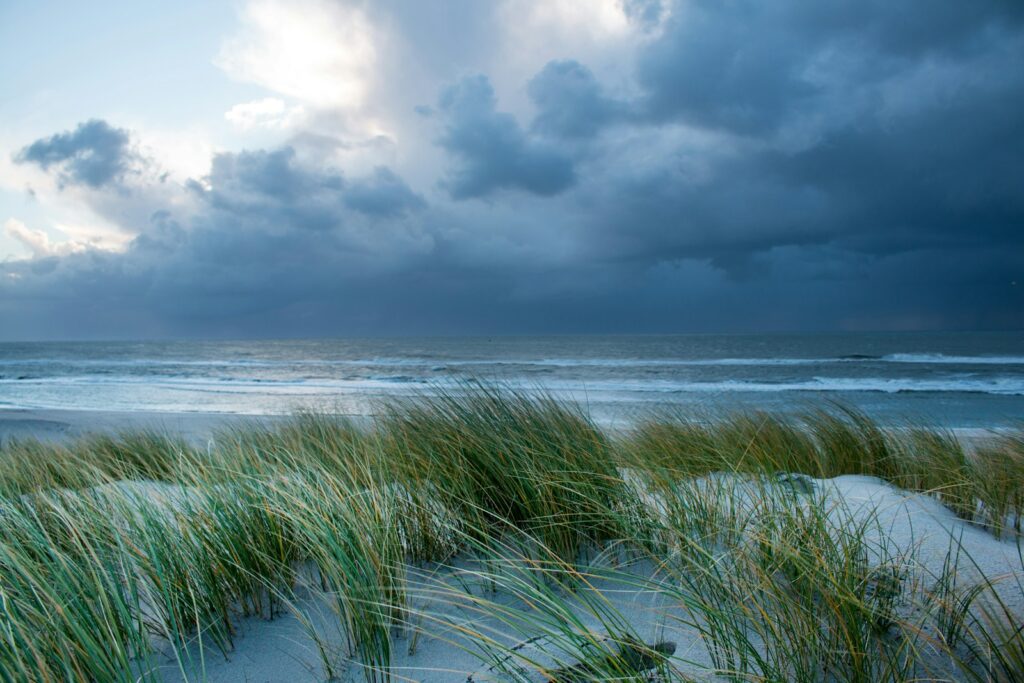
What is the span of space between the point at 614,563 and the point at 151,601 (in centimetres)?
174

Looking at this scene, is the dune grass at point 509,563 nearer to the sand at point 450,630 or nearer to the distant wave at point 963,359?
the sand at point 450,630

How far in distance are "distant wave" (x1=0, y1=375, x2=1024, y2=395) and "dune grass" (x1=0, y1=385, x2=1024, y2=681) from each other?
49.2ft

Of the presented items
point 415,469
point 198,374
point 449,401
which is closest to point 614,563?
point 415,469

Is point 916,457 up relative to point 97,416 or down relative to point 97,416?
up

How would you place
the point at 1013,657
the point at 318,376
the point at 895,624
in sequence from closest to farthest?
the point at 1013,657 < the point at 895,624 < the point at 318,376

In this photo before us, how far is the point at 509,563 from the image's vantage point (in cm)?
207

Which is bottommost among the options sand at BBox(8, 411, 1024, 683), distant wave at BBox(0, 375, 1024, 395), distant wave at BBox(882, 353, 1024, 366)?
distant wave at BBox(0, 375, 1024, 395)

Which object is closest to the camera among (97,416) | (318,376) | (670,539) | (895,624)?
(895,624)

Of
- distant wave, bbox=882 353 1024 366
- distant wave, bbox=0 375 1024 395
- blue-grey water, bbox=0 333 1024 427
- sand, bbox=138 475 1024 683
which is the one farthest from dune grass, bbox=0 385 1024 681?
distant wave, bbox=882 353 1024 366

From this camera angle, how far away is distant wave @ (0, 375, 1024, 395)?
19.0 metres

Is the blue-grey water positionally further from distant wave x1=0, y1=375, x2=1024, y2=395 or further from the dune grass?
the dune grass

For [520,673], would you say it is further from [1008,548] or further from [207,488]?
[1008,548]

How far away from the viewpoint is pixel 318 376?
89.9ft

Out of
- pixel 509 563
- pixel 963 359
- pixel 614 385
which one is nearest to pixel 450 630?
pixel 509 563
